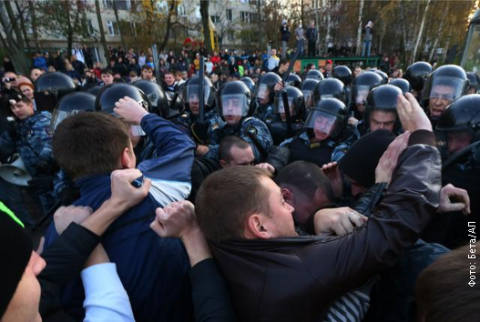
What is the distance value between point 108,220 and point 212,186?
0.45m

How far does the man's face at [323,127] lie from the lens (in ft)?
10.5

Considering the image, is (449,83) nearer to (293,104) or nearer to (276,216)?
(293,104)

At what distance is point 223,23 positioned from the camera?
44375 millimetres

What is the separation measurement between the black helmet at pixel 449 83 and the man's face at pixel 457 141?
4.72 feet

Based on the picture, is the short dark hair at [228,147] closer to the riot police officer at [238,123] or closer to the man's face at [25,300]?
the riot police officer at [238,123]

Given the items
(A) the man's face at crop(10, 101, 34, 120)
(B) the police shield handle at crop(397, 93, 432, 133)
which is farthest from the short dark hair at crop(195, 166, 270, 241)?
(A) the man's face at crop(10, 101, 34, 120)

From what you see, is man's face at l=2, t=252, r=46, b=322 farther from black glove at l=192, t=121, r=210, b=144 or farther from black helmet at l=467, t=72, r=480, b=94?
black helmet at l=467, t=72, r=480, b=94

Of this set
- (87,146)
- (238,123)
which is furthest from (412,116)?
(238,123)

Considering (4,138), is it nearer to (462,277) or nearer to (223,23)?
(462,277)

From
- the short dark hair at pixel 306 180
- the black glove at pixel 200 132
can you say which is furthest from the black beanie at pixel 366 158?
the black glove at pixel 200 132

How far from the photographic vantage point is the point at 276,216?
1.12m

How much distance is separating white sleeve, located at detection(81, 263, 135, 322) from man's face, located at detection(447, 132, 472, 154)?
2404 millimetres

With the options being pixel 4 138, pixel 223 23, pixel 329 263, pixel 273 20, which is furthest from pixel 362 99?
pixel 223 23

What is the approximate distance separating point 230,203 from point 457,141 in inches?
83.2
